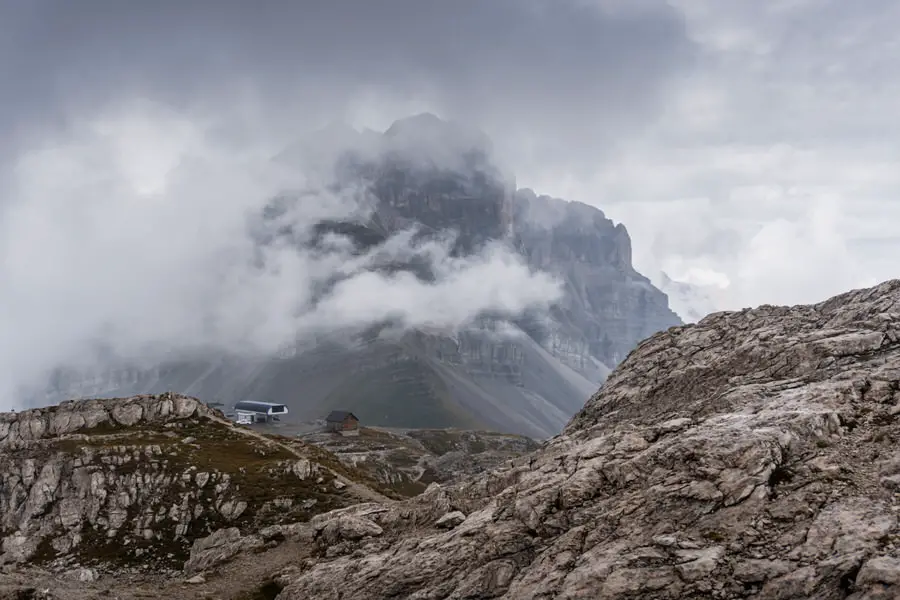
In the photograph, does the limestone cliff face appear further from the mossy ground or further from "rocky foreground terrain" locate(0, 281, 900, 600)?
"rocky foreground terrain" locate(0, 281, 900, 600)

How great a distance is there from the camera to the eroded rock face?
92.5 feet

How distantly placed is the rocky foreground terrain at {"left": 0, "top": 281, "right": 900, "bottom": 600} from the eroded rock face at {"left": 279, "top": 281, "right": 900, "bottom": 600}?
106 mm

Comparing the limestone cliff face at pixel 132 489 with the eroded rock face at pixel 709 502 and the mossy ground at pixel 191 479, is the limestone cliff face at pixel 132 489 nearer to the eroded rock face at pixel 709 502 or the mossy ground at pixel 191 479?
the mossy ground at pixel 191 479

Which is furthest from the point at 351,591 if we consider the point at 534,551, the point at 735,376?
the point at 735,376

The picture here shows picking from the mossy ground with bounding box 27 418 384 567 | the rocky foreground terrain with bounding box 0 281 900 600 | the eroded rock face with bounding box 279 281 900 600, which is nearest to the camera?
the eroded rock face with bounding box 279 281 900 600

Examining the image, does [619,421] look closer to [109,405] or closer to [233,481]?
[233,481]

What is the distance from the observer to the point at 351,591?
141 feet

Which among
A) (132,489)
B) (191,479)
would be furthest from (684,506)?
(132,489)

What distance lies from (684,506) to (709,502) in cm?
142

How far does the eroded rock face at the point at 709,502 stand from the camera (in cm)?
2820

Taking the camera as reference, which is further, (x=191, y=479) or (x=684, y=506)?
(x=191, y=479)

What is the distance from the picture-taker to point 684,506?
109 ft

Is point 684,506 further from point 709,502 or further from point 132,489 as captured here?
point 132,489

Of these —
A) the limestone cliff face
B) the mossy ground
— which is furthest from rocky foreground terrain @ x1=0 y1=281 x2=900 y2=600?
the limestone cliff face
